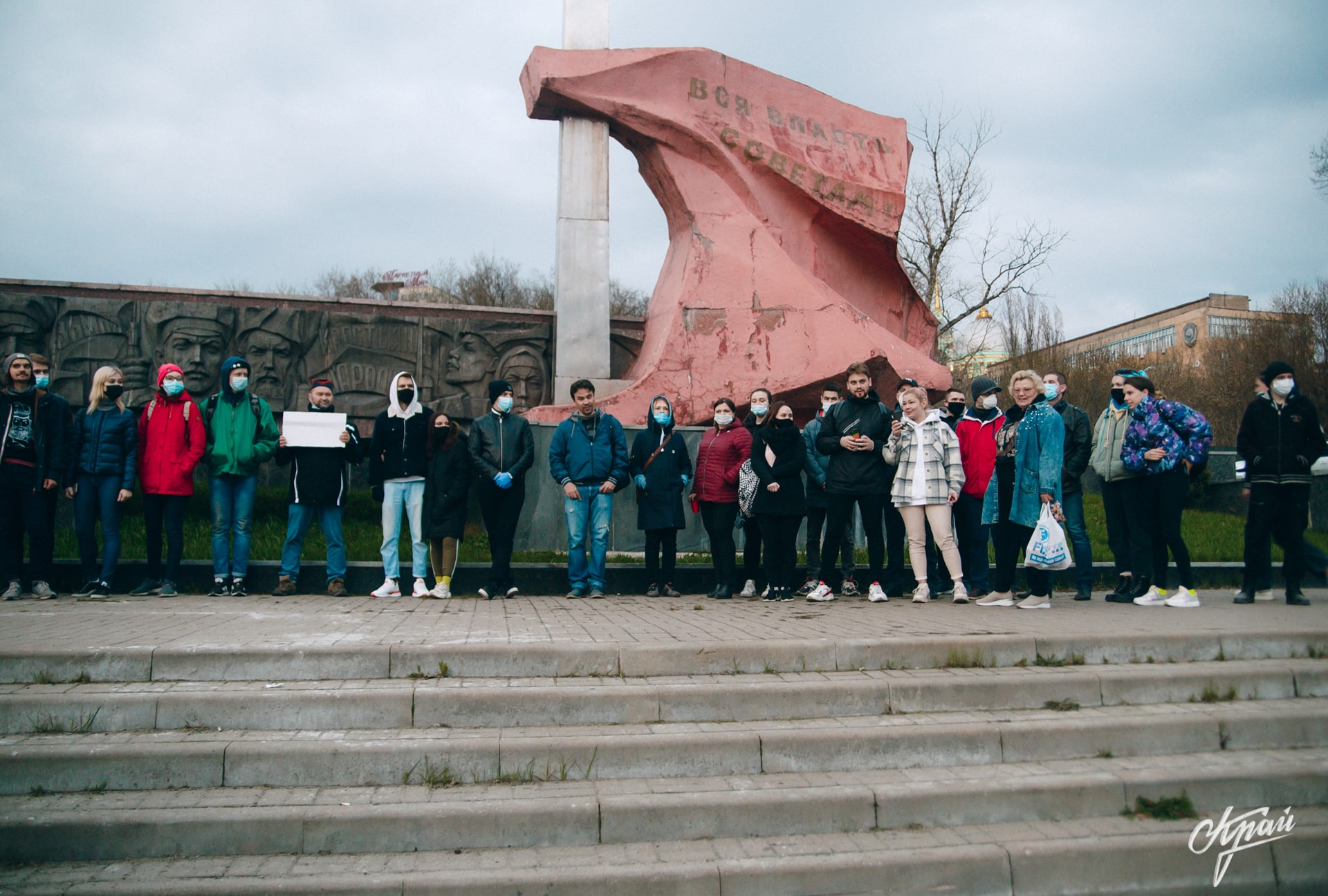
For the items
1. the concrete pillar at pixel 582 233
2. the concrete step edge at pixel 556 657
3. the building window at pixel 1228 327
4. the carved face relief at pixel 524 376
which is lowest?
the concrete step edge at pixel 556 657

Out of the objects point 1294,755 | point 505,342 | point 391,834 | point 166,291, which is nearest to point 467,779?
point 391,834

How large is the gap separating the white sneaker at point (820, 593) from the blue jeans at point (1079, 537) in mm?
1985

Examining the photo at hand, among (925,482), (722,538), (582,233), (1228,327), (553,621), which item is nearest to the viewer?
(553,621)

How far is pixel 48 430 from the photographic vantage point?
6723 mm

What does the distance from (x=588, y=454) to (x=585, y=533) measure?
0.66 metres

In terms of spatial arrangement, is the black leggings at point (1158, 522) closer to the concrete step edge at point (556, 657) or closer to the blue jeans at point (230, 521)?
the concrete step edge at point (556, 657)

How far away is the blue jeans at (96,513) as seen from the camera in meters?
6.71

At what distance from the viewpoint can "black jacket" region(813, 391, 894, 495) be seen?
268 inches

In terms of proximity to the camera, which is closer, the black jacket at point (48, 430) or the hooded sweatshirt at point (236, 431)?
the black jacket at point (48, 430)

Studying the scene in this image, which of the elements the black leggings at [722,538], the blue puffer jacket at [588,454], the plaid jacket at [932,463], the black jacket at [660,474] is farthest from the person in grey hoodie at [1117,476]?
the blue puffer jacket at [588,454]

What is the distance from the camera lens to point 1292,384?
6.38 metres

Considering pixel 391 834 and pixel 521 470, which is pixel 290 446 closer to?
pixel 521 470

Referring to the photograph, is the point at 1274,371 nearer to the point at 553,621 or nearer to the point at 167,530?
the point at 553,621

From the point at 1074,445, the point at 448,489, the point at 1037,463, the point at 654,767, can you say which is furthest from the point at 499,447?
the point at 1074,445
